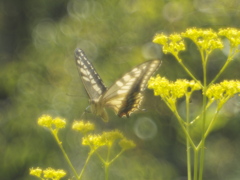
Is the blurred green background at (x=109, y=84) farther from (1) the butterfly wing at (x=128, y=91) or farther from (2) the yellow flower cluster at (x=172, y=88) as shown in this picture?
(2) the yellow flower cluster at (x=172, y=88)

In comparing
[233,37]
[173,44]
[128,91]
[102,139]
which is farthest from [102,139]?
[233,37]

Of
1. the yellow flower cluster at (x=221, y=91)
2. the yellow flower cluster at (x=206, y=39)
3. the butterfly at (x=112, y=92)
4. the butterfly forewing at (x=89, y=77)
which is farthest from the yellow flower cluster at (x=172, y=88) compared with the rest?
the butterfly forewing at (x=89, y=77)

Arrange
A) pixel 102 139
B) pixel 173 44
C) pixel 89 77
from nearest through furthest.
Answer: pixel 102 139, pixel 173 44, pixel 89 77

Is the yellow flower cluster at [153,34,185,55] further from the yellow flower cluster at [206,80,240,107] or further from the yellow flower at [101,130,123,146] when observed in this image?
the yellow flower at [101,130,123,146]

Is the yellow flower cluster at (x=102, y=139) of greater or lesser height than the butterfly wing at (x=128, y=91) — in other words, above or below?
below

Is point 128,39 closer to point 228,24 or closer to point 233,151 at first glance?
point 228,24

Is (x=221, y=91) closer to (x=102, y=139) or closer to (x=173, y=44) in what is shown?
(x=173, y=44)

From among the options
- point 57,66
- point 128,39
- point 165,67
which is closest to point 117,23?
point 128,39
